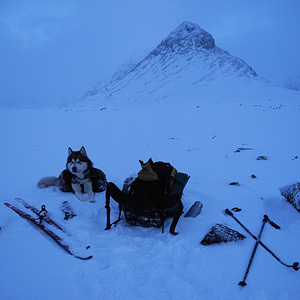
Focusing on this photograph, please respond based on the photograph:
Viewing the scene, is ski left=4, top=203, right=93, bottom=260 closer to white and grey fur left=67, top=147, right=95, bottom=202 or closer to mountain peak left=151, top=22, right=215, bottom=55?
white and grey fur left=67, top=147, right=95, bottom=202

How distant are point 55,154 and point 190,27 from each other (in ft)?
253

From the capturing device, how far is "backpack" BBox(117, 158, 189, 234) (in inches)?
116

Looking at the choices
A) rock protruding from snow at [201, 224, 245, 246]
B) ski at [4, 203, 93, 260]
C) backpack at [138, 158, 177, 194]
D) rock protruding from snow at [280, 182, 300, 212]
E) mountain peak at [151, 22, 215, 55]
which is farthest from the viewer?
mountain peak at [151, 22, 215, 55]

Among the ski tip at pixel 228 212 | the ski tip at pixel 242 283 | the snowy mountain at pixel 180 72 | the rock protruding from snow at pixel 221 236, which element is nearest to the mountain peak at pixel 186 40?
the snowy mountain at pixel 180 72

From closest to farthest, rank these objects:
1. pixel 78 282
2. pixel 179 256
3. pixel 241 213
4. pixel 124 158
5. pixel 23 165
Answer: pixel 78 282 → pixel 179 256 → pixel 241 213 → pixel 23 165 → pixel 124 158

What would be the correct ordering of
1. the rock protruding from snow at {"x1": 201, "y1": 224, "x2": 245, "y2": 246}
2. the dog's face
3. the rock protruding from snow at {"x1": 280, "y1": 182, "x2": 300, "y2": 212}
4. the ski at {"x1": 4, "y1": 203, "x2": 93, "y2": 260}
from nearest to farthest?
the ski at {"x1": 4, "y1": 203, "x2": 93, "y2": 260}, the rock protruding from snow at {"x1": 201, "y1": 224, "x2": 245, "y2": 246}, the rock protruding from snow at {"x1": 280, "y1": 182, "x2": 300, "y2": 212}, the dog's face

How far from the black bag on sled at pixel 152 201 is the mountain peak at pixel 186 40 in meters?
65.1

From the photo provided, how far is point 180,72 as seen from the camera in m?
51.3

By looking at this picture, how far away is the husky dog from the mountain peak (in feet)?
212

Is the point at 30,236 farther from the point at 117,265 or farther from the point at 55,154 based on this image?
the point at 55,154

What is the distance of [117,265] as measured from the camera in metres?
2.24

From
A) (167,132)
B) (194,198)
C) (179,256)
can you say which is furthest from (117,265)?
(167,132)

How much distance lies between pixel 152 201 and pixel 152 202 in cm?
2

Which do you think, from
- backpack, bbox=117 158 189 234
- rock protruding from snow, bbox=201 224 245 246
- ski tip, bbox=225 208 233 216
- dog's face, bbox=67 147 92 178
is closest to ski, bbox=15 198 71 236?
dog's face, bbox=67 147 92 178
